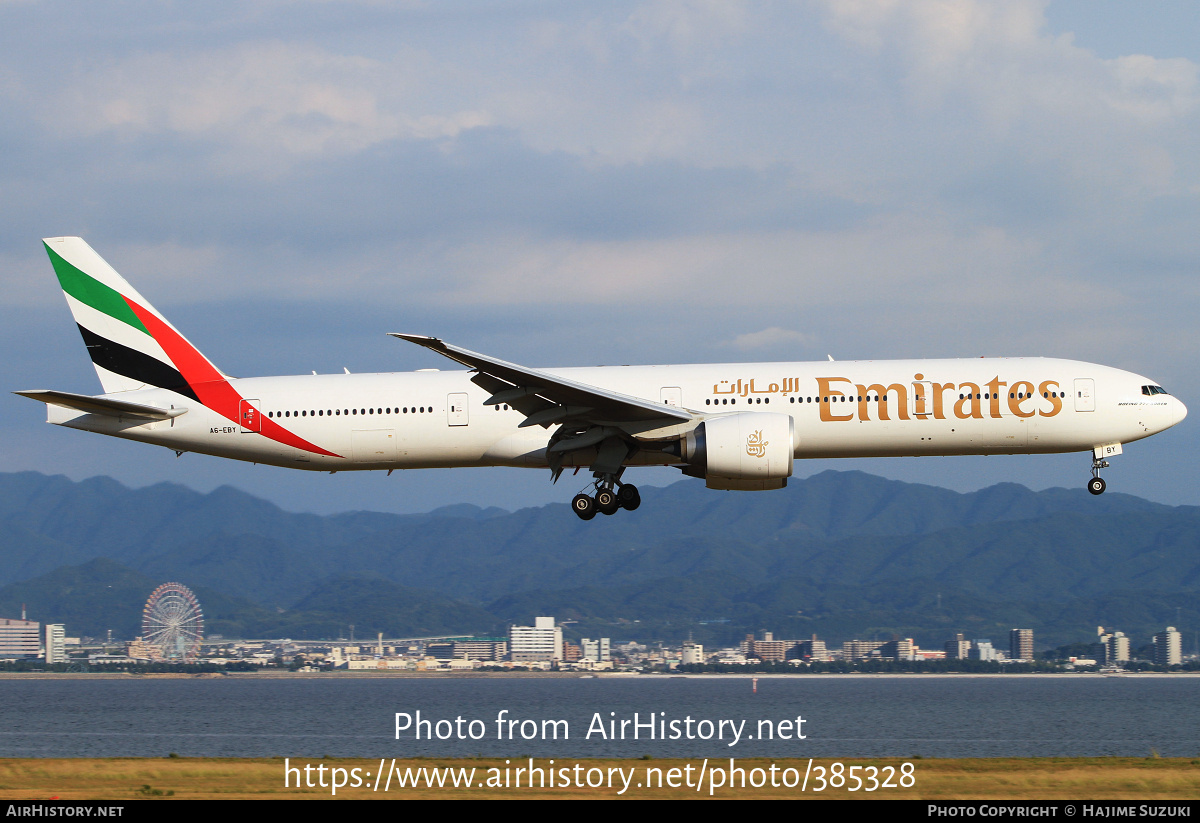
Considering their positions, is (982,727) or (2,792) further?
(982,727)

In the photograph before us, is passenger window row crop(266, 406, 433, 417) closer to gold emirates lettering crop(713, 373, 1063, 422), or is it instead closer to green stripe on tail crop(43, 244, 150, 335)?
green stripe on tail crop(43, 244, 150, 335)

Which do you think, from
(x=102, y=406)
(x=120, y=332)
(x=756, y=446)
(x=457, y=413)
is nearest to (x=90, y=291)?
(x=120, y=332)

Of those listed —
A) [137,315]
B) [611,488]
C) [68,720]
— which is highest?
[137,315]

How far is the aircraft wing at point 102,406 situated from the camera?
32.2m

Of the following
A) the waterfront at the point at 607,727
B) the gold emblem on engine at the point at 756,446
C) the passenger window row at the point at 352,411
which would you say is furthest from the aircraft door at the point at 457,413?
the waterfront at the point at 607,727

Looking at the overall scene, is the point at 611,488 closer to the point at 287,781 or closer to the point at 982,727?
the point at 287,781

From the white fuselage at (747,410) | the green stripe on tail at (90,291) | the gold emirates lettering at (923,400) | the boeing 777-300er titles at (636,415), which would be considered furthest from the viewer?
the green stripe on tail at (90,291)

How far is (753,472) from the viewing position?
30.6 meters

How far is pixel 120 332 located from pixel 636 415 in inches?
629

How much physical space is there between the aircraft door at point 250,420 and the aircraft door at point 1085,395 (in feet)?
72.1

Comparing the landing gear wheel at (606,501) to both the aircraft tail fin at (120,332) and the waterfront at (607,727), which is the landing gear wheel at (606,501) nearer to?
the aircraft tail fin at (120,332)
